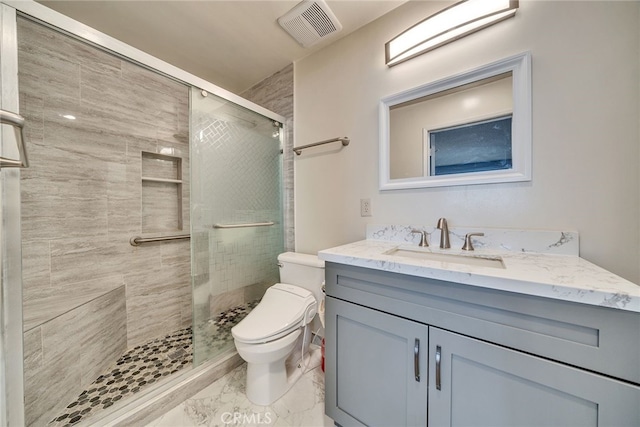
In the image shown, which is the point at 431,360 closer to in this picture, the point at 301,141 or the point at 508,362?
the point at 508,362

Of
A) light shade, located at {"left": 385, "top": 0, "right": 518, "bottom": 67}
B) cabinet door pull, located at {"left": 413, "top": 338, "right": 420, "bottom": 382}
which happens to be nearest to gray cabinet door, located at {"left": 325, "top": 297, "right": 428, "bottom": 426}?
cabinet door pull, located at {"left": 413, "top": 338, "right": 420, "bottom": 382}

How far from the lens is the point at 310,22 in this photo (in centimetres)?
143

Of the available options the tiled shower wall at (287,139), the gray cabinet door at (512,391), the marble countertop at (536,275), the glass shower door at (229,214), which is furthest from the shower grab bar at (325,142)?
the gray cabinet door at (512,391)

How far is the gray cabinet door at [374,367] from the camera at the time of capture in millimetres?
783

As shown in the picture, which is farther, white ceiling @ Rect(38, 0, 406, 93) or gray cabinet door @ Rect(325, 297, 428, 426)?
white ceiling @ Rect(38, 0, 406, 93)

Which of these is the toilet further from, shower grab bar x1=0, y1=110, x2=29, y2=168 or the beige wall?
shower grab bar x1=0, y1=110, x2=29, y2=168

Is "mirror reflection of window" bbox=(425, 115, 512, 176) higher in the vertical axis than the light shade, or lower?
lower

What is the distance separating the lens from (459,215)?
1.15m

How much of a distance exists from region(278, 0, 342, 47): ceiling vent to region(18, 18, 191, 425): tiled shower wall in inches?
31.6

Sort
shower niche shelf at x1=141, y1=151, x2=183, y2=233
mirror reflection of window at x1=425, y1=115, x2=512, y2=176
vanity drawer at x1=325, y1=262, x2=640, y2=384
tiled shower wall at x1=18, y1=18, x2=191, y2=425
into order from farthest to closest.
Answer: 1. shower niche shelf at x1=141, y1=151, x2=183, y2=233
2. tiled shower wall at x1=18, y1=18, x2=191, y2=425
3. mirror reflection of window at x1=425, y1=115, x2=512, y2=176
4. vanity drawer at x1=325, y1=262, x2=640, y2=384

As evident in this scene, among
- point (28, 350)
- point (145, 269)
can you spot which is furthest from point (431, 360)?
point (145, 269)

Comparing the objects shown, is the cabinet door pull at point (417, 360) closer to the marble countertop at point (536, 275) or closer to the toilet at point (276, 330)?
the marble countertop at point (536, 275)

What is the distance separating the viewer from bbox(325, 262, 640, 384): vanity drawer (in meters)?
0.52

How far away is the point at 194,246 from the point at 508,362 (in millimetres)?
1527
